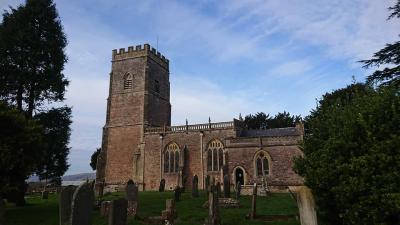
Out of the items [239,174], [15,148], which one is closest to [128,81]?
[239,174]

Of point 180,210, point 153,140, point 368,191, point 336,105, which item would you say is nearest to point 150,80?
point 153,140

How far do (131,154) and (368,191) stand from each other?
32.7 m

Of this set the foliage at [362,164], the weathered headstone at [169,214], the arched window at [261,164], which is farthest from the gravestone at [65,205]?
the arched window at [261,164]

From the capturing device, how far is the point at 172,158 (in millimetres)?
38250

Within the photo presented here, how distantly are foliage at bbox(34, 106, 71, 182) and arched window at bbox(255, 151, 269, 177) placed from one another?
16961 mm

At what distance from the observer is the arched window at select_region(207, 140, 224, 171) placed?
3619cm

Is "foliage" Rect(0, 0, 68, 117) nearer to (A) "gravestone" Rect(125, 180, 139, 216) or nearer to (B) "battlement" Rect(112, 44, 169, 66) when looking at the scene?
(A) "gravestone" Rect(125, 180, 139, 216)

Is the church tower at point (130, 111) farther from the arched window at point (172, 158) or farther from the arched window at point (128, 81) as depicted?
the arched window at point (172, 158)

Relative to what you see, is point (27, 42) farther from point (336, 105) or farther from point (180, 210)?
point (336, 105)

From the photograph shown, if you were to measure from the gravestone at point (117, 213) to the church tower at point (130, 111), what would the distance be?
30.3 meters

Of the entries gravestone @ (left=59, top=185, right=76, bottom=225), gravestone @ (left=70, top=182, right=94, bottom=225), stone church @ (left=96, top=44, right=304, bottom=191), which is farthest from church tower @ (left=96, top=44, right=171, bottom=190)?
gravestone @ (left=70, top=182, right=94, bottom=225)

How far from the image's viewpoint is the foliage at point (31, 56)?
20.8m

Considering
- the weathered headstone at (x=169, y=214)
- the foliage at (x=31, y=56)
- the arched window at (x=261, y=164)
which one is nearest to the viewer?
the weathered headstone at (x=169, y=214)

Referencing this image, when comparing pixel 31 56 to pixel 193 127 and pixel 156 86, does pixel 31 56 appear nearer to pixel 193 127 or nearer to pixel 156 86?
pixel 193 127
